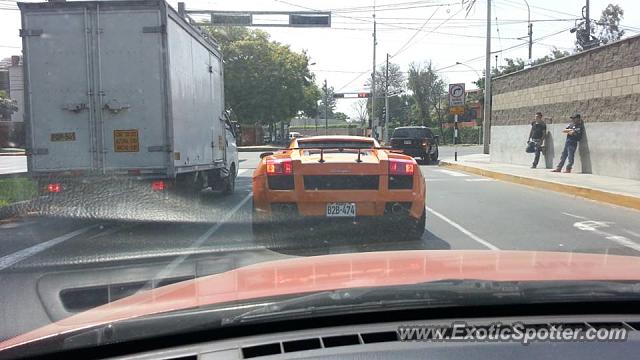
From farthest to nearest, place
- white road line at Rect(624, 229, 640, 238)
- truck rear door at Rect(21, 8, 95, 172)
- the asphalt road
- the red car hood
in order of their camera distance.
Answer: truck rear door at Rect(21, 8, 95, 172) → white road line at Rect(624, 229, 640, 238) → the asphalt road → the red car hood

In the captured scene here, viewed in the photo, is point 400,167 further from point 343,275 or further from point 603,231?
point 343,275

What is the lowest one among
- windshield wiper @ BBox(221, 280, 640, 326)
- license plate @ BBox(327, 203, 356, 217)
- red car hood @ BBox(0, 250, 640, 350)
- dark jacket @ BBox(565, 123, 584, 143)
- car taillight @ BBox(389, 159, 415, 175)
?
license plate @ BBox(327, 203, 356, 217)

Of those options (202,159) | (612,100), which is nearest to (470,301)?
(202,159)

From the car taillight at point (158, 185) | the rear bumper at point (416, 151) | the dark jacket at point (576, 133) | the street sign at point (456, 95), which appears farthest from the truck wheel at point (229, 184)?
the street sign at point (456, 95)

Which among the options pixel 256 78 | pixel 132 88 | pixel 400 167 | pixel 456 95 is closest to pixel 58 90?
pixel 132 88

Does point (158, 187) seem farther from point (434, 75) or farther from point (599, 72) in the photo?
point (434, 75)

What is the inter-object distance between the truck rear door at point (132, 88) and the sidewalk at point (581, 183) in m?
8.73

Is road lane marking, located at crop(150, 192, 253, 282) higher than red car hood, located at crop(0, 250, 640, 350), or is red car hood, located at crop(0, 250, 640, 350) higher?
red car hood, located at crop(0, 250, 640, 350)

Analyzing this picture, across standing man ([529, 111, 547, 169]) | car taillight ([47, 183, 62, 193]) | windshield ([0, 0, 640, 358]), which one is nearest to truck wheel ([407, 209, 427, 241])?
windshield ([0, 0, 640, 358])

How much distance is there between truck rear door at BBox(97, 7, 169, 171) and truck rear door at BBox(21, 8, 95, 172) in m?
0.27

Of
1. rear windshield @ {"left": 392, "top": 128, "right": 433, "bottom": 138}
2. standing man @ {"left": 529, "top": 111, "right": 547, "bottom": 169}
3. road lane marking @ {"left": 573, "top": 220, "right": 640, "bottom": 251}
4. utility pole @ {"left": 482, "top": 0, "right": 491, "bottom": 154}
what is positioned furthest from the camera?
utility pole @ {"left": 482, "top": 0, "right": 491, "bottom": 154}

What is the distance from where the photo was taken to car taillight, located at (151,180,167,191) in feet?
33.2

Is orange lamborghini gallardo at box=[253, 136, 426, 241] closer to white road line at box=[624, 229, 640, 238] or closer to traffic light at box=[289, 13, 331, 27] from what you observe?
white road line at box=[624, 229, 640, 238]

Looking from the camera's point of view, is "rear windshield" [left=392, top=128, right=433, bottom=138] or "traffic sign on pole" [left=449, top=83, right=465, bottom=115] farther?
"rear windshield" [left=392, top=128, right=433, bottom=138]
